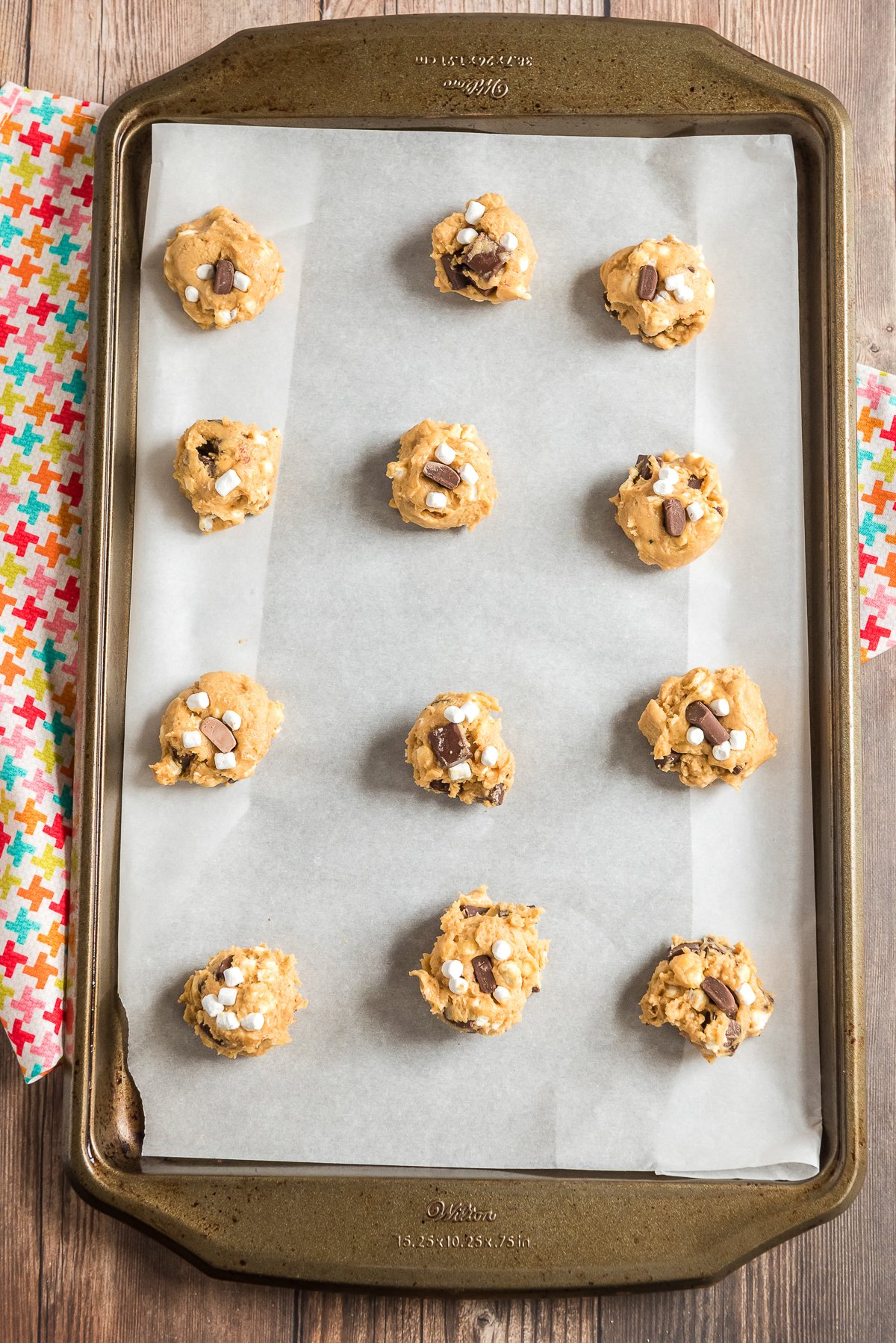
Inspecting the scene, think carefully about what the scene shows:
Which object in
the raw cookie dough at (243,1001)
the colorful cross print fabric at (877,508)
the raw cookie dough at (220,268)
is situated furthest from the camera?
the colorful cross print fabric at (877,508)

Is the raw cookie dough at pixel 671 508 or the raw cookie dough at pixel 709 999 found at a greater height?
the raw cookie dough at pixel 671 508

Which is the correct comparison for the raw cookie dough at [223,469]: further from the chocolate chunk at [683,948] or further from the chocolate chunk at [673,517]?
the chocolate chunk at [683,948]

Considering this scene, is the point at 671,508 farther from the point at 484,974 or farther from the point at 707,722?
the point at 484,974

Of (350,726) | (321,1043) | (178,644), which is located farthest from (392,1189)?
(178,644)

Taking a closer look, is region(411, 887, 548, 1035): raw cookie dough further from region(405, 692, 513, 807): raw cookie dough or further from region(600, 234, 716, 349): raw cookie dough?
region(600, 234, 716, 349): raw cookie dough

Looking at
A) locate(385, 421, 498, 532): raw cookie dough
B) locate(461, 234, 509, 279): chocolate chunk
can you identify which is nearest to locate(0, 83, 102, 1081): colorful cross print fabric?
locate(385, 421, 498, 532): raw cookie dough

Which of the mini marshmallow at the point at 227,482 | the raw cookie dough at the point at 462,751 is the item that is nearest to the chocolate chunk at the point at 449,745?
the raw cookie dough at the point at 462,751

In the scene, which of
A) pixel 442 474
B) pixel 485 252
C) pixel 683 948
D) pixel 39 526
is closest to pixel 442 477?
pixel 442 474
